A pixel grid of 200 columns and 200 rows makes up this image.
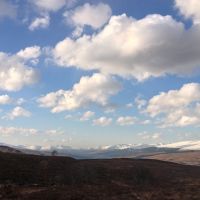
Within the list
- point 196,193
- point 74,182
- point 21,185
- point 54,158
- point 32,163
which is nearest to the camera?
point 196,193

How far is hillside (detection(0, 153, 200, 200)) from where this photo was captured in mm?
58000

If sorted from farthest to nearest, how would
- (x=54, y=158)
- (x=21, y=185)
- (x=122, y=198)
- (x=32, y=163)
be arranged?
1. (x=54, y=158)
2. (x=32, y=163)
3. (x=21, y=185)
4. (x=122, y=198)

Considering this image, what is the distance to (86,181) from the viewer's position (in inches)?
2886

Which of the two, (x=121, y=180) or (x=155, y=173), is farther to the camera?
(x=155, y=173)

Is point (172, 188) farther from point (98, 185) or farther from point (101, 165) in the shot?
point (101, 165)

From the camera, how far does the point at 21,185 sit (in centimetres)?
6581

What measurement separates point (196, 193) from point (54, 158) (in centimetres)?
3869

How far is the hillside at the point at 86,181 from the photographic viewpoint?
58.0 meters

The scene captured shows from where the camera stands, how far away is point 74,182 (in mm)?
71938

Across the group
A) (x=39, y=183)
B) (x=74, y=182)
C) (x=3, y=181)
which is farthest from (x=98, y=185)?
(x=3, y=181)

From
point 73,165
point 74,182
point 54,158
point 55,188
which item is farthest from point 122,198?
point 54,158

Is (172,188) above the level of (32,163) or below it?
below

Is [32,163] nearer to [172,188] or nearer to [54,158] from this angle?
[54,158]

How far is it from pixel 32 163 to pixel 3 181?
617 inches
